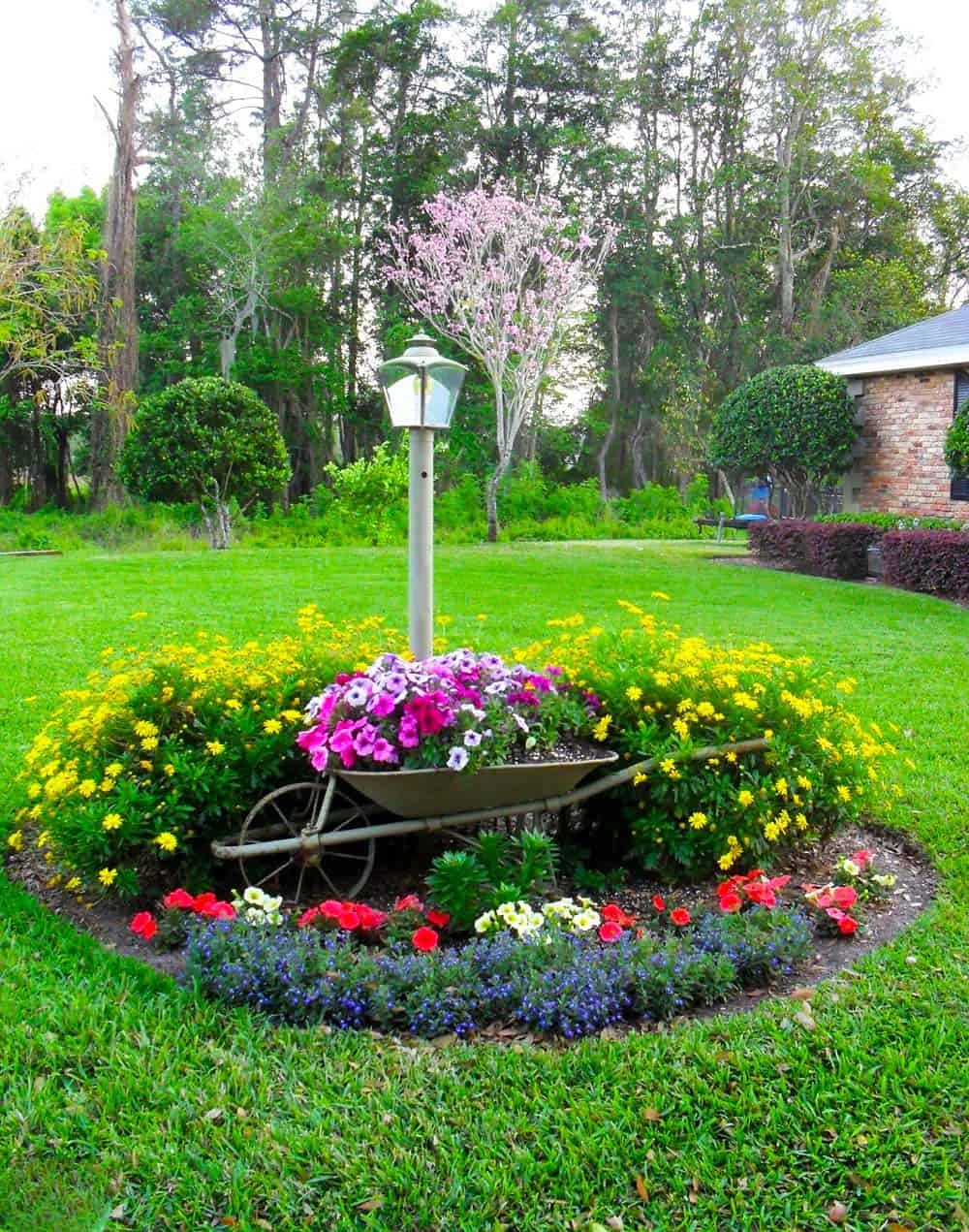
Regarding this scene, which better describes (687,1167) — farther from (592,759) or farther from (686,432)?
(686,432)

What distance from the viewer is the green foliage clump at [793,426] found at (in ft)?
45.5

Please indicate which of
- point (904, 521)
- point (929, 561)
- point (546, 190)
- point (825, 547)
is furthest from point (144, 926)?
point (546, 190)

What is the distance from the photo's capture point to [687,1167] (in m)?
1.92

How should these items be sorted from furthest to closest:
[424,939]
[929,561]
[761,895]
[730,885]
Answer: [929,561], [730,885], [761,895], [424,939]

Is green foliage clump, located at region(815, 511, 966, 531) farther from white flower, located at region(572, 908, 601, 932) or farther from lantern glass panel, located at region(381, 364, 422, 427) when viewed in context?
white flower, located at region(572, 908, 601, 932)

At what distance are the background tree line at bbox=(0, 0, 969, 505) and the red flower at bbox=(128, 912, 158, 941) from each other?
57.5 ft

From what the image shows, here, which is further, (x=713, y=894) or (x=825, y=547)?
(x=825, y=547)

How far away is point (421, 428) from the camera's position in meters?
3.50

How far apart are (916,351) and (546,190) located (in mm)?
11291

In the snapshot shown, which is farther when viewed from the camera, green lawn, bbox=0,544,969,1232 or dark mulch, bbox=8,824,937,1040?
dark mulch, bbox=8,824,937,1040

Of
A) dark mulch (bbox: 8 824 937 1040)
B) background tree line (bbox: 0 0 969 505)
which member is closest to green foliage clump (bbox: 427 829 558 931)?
dark mulch (bbox: 8 824 937 1040)

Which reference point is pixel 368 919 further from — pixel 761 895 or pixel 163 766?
pixel 761 895

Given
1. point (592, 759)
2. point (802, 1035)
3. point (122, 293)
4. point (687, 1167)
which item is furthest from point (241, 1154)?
point (122, 293)

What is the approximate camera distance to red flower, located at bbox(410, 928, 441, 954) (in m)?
2.65
